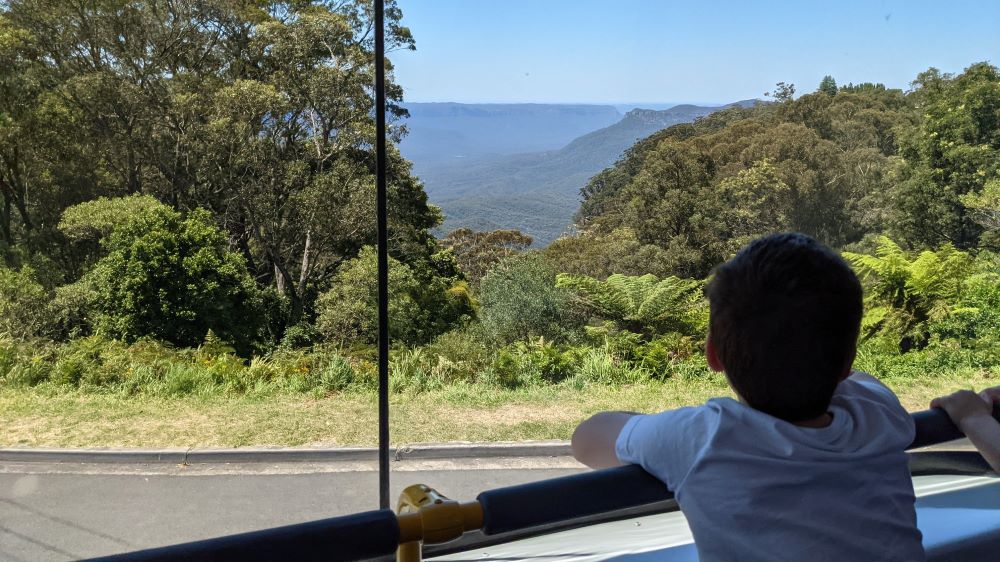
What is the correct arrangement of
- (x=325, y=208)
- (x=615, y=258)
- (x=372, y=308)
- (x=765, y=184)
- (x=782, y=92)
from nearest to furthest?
(x=372, y=308), (x=325, y=208), (x=765, y=184), (x=615, y=258), (x=782, y=92)

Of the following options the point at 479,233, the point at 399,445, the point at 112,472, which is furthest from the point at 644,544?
the point at 479,233

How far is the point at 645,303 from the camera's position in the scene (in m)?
6.00

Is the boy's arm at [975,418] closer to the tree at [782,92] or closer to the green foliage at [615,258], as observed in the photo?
the green foliage at [615,258]

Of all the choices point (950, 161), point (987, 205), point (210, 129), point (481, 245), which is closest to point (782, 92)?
point (950, 161)

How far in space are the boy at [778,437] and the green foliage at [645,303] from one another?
5.33m

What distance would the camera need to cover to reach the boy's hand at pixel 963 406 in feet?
1.91

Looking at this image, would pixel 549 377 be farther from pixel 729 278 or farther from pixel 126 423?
pixel 729 278

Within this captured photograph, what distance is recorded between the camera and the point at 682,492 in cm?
47

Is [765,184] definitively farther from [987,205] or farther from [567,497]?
[567,497]

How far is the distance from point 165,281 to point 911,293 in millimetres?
7028

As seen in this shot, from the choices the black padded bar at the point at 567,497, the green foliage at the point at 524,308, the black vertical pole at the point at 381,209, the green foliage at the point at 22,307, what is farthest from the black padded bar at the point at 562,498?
the green foliage at the point at 22,307

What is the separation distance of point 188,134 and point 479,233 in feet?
17.1

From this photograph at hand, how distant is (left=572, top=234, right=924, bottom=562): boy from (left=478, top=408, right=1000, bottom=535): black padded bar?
0.08 ft

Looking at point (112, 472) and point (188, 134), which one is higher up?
point (188, 134)
